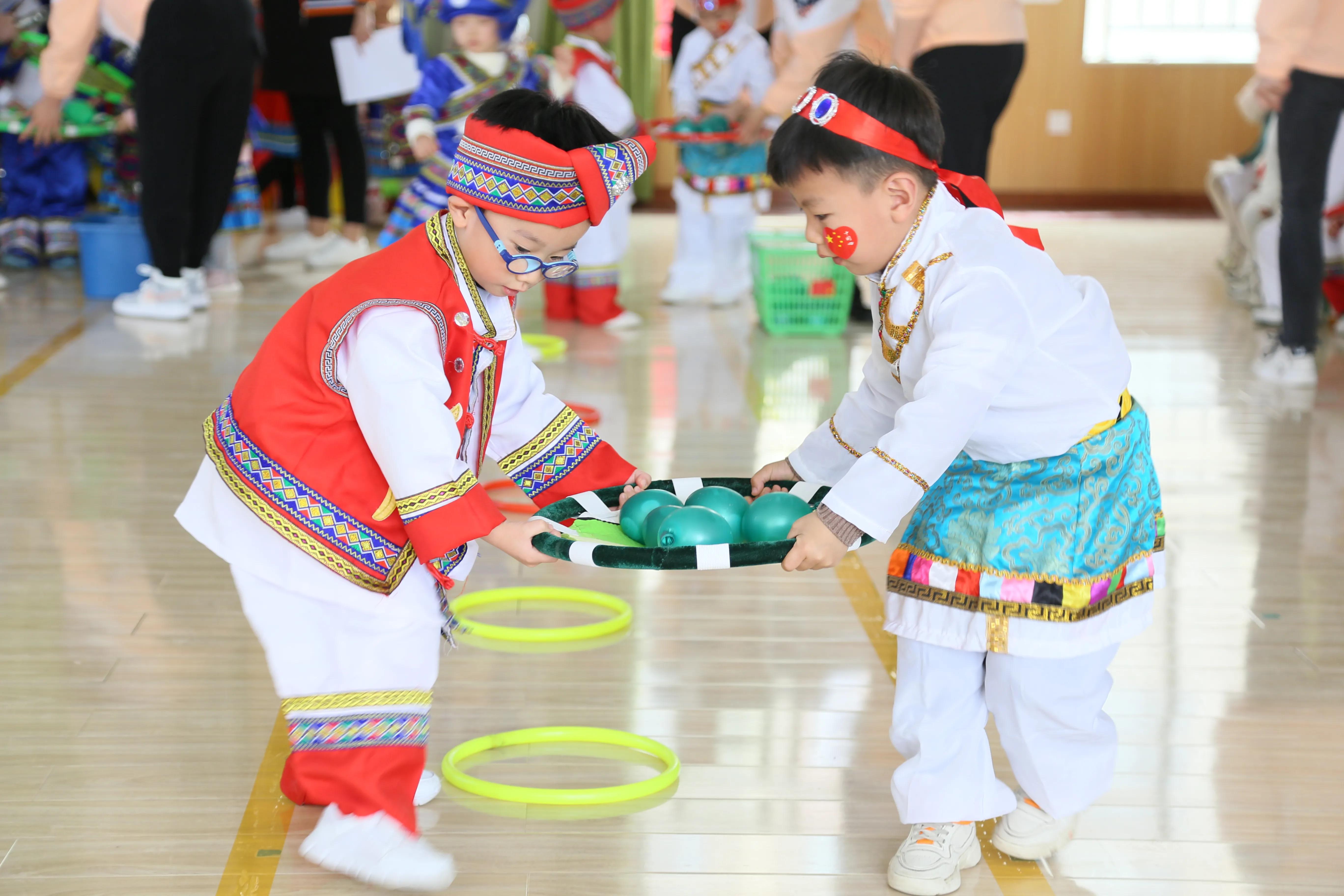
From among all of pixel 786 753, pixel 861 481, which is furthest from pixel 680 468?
pixel 861 481

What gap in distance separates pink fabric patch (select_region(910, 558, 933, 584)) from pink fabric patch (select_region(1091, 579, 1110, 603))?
0.20 metres

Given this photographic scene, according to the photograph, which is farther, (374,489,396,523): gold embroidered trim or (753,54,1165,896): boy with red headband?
(374,489,396,523): gold embroidered trim

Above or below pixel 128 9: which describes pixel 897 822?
below

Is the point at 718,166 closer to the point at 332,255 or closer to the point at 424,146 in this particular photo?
the point at 424,146

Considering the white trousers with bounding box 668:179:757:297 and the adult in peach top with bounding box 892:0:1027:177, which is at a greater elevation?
the adult in peach top with bounding box 892:0:1027:177

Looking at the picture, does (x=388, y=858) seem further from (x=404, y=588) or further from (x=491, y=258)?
(x=491, y=258)

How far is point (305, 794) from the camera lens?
188cm

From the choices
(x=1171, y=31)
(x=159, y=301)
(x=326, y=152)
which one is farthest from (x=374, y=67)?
(x=1171, y=31)

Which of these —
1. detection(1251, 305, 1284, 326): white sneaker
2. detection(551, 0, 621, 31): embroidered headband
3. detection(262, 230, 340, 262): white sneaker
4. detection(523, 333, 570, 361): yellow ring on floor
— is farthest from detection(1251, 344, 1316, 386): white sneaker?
detection(262, 230, 340, 262): white sneaker

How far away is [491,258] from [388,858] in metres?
0.76

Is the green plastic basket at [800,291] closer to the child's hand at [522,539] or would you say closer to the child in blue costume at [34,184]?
the child in blue costume at [34,184]

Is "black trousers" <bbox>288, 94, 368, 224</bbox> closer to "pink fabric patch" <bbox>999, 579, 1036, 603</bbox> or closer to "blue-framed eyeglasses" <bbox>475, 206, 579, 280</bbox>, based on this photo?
"blue-framed eyeglasses" <bbox>475, 206, 579, 280</bbox>

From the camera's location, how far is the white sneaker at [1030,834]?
181 cm

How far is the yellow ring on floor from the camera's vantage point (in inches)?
188
